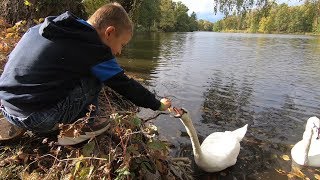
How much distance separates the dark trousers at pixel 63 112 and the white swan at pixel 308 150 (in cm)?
440

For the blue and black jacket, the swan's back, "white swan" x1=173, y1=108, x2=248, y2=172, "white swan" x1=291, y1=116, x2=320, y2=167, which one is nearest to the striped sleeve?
the blue and black jacket

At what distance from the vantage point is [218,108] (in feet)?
30.8

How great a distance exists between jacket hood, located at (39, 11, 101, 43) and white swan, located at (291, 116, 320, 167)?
4.77 meters

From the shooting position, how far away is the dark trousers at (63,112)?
124 inches

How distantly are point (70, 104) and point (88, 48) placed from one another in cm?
60

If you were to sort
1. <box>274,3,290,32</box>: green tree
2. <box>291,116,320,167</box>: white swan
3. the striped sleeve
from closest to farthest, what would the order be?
the striped sleeve → <box>291,116,320,167</box>: white swan → <box>274,3,290,32</box>: green tree

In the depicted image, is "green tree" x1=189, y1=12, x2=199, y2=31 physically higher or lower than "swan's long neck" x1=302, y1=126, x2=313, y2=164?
lower

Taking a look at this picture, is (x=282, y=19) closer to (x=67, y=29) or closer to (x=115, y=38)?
(x=115, y=38)

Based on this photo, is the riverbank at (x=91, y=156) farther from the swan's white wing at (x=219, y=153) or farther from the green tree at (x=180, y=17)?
the green tree at (x=180, y=17)

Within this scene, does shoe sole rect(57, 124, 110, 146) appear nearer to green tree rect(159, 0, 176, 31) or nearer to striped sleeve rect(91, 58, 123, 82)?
striped sleeve rect(91, 58, 123, 82)

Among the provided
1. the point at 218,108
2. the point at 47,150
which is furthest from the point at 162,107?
the point at 218,108

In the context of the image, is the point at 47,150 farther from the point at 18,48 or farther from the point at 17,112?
the point at 18,48

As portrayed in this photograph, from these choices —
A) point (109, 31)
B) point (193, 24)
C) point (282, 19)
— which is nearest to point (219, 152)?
point (109, 31)

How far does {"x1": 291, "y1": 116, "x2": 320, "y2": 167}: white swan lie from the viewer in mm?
6191
